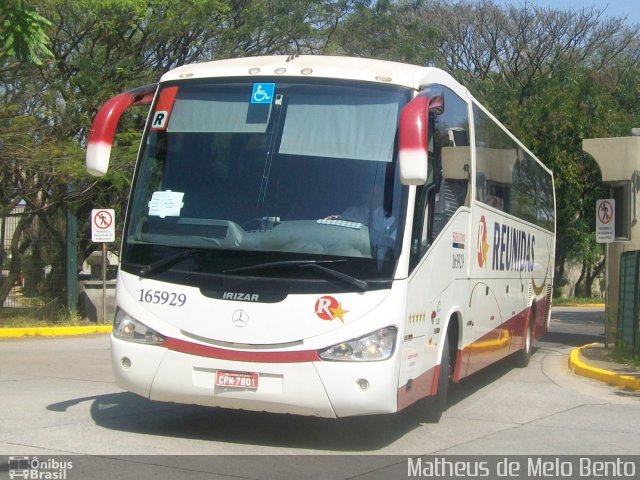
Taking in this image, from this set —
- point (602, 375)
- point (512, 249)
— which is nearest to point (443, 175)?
point (512, 249)

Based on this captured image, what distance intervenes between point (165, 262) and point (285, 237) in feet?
3.73

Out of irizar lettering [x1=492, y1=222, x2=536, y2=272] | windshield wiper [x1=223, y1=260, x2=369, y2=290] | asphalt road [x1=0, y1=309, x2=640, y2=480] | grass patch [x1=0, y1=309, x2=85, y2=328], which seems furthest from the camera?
grass patch [x1=0, y1=309, x2=85, y2=328]

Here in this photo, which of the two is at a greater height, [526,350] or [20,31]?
[20,31]

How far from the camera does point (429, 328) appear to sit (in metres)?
8.59

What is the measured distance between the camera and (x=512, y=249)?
13062 millimetres

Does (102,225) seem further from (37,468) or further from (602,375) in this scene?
(37,468)

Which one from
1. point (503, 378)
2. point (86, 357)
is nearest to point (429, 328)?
point (503, 378)

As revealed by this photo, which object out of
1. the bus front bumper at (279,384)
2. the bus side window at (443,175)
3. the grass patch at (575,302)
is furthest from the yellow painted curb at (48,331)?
the grass patch at (575,302)

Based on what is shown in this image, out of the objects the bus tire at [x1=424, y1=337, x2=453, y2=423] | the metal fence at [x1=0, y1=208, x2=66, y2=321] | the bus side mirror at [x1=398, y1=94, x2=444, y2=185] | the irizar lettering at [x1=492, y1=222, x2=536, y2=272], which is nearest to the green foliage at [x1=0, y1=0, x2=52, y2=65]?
the bus side mirror at [x1=398, y1=94, x2=444, y2=185]

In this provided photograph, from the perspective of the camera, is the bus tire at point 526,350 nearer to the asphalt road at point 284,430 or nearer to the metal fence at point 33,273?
the asphalt road at point 284,430

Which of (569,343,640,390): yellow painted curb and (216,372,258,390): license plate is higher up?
(216,372,258,390): license plate

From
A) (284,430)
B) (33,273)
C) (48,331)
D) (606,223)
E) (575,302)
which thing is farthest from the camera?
(575,302)

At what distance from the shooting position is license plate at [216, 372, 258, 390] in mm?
7598

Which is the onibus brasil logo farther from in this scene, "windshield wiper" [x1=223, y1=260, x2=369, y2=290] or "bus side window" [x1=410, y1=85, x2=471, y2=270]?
"bus side window" [x1=410, y1=85, x2=471, y2=270]
